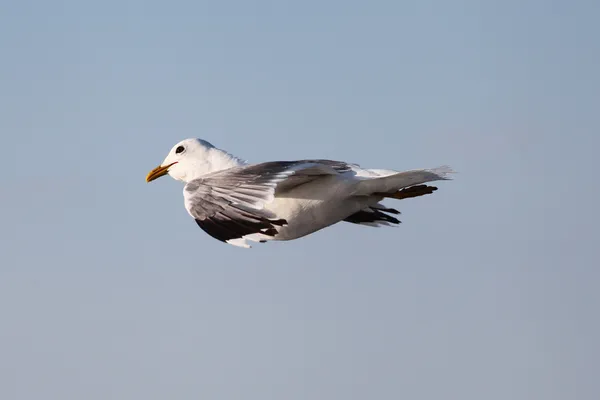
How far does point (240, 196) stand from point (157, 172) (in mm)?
4148

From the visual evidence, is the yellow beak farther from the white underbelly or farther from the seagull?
the white underbelly

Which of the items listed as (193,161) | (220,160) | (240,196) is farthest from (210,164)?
(240,196)

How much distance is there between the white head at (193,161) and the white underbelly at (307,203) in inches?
54.3

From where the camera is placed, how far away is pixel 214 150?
18.2m

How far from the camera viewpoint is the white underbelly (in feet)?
53.9

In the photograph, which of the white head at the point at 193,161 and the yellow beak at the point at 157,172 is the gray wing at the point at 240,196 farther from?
the yellow beak at the point at 157,172

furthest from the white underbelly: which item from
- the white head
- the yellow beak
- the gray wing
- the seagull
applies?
the yellow beak

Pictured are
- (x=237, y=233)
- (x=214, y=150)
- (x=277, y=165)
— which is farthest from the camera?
(x=214, y=150)

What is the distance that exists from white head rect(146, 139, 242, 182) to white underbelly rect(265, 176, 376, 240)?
1380mm

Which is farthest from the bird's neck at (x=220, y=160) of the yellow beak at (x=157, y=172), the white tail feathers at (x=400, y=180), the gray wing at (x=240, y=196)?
the white tail feathers at (x=400, y=180)

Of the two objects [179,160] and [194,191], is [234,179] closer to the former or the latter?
[194,191]

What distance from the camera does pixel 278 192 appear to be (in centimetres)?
1661

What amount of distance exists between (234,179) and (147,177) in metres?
3.94

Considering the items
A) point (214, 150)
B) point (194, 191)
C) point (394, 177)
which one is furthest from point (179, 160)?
point (394, 177)
